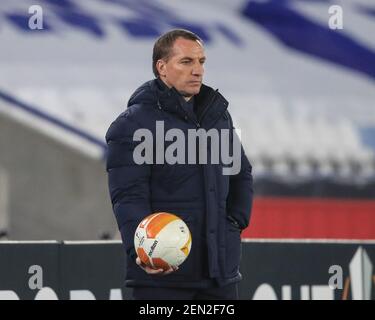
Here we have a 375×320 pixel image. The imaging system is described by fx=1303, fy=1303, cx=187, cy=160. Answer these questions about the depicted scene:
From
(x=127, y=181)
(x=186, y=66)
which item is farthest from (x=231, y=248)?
(x=186, y=66)

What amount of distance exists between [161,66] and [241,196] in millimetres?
818

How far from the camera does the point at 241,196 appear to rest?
690 cm

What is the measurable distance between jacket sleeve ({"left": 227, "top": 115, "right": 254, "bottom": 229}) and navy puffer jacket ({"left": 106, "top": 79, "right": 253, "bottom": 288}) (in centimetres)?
16

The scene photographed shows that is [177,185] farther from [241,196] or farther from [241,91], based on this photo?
[241,91]

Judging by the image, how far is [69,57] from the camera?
29.8 m

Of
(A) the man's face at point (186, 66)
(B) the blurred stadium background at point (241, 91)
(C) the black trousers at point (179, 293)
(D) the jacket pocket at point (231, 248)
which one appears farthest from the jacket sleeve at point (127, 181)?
(B) the blurred stadium background at point (241, 91)


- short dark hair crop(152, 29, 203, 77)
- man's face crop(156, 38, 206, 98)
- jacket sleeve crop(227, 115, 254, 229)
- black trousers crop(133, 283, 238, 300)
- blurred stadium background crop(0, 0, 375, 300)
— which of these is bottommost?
black trousers crop(133, 283, 238, 300)

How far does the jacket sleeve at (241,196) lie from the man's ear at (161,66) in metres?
0.62

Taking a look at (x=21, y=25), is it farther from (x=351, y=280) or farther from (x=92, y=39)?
(x=351, y=280)

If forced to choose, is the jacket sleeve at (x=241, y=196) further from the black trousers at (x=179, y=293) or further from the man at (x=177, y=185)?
the black trousers at (x=179, y=293)

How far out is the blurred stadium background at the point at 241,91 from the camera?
19.5 m

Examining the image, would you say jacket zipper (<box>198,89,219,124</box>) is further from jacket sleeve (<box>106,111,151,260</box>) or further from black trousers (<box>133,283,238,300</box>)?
black trousers (<box>133,283,238,300</box>)

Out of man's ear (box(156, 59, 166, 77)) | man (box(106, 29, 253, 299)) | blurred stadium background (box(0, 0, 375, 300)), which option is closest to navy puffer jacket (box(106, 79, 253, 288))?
man (box(106, 29, 253, 299))

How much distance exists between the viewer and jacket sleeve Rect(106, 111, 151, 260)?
21.4 ft
